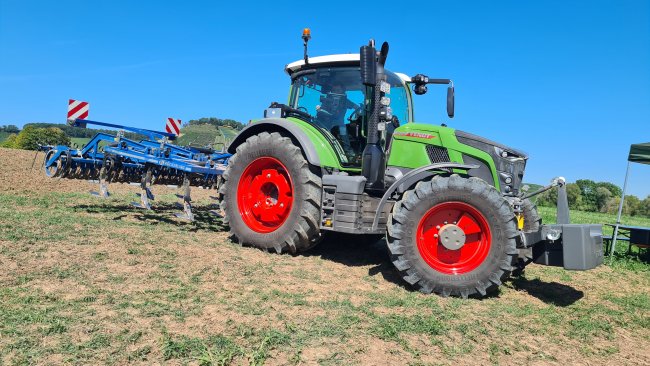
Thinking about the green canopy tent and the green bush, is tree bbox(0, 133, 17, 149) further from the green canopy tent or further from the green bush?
the green canopy tent

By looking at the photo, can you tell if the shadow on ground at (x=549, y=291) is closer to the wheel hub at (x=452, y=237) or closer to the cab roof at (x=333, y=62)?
the wheel hub at (x=452, y=237)

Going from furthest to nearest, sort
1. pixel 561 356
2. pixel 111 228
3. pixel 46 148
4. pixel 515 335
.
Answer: pixel 46 148, pixel 111 228, pixel 515 335, pixel 561 356

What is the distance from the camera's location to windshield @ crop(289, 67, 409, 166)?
4.96m

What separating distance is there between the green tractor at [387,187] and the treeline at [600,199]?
121ft

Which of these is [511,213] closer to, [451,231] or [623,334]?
[451,231]

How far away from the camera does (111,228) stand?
17.7ft

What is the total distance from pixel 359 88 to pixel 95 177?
4.87m

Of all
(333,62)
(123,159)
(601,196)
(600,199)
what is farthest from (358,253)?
(601,196)

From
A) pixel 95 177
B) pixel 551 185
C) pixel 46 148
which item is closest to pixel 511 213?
pixel 551 185

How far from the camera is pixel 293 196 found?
16.0ft

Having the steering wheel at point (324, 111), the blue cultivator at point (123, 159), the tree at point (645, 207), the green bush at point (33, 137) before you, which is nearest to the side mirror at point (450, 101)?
the steering wheel at point (324, 111)

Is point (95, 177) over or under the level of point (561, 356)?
over

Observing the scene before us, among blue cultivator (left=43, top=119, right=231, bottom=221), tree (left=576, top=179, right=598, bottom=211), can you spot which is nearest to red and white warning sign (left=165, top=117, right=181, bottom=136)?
blue cultivator (left=43, top=119, right=231, bottom=221)

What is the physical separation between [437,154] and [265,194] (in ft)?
7.24
